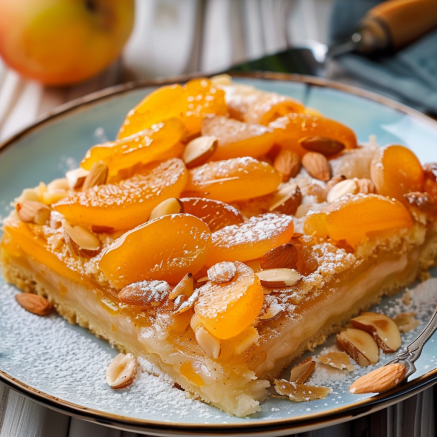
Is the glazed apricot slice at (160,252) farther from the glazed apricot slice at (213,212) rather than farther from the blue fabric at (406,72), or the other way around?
the blue fabric at (406,72)

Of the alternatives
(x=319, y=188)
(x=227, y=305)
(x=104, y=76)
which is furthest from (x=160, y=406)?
(x=104, y=76)

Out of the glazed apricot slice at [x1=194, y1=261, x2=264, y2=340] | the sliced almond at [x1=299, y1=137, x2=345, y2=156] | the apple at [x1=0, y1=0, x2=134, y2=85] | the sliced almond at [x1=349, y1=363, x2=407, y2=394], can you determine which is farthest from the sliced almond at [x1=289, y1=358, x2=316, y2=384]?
the apple at [x1=0, y1=0, x2=134, y2=85]

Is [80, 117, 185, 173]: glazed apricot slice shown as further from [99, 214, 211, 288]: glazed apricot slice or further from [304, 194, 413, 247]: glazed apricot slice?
[304, 194, 413, 247]: glazed apricot slice

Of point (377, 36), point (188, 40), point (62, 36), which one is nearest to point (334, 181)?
point (377, 36)

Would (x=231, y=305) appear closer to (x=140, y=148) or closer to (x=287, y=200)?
(x=287, y=200)

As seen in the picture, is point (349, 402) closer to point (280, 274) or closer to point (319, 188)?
point (280, 274)

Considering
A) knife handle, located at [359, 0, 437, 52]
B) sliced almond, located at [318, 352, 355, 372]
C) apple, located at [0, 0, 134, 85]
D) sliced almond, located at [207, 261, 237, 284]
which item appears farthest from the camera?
knife handle, located at [359, 0, 437, 52]

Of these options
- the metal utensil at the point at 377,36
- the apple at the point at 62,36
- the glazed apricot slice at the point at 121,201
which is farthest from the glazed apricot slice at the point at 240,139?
the apple at the point at 62,36
